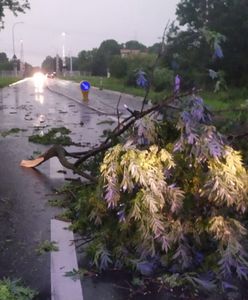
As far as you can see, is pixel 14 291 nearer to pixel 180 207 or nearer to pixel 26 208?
pixel 180 207

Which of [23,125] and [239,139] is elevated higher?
[239,139]

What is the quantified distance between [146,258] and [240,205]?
35.1 inches

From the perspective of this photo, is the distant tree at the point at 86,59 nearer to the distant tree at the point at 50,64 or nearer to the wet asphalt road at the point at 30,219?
the distant tree at the point at 50,64

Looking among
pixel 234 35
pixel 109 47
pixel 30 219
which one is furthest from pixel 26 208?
pixel 109 47

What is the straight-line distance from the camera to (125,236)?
452 cm

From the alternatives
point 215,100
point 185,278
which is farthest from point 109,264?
point 215,100

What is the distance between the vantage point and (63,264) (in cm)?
451

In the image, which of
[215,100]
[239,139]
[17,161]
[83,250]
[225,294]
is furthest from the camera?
[215,100]

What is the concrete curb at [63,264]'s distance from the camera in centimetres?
395

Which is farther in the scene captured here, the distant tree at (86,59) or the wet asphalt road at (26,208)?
the distant tree at (86,59)

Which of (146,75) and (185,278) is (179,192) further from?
(146,75)

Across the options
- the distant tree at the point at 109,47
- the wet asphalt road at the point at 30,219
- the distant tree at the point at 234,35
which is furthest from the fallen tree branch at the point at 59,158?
the distant tree at the point at 109,47

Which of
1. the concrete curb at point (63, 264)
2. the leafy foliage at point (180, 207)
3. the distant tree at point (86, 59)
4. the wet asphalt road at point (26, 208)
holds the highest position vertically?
the leafy foliage at point (180, 207)

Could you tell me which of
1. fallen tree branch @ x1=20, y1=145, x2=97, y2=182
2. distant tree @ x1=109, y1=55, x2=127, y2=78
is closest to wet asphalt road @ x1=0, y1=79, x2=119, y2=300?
fallen tree branch @ x1=20, y1=145, x2=97, y2=182
